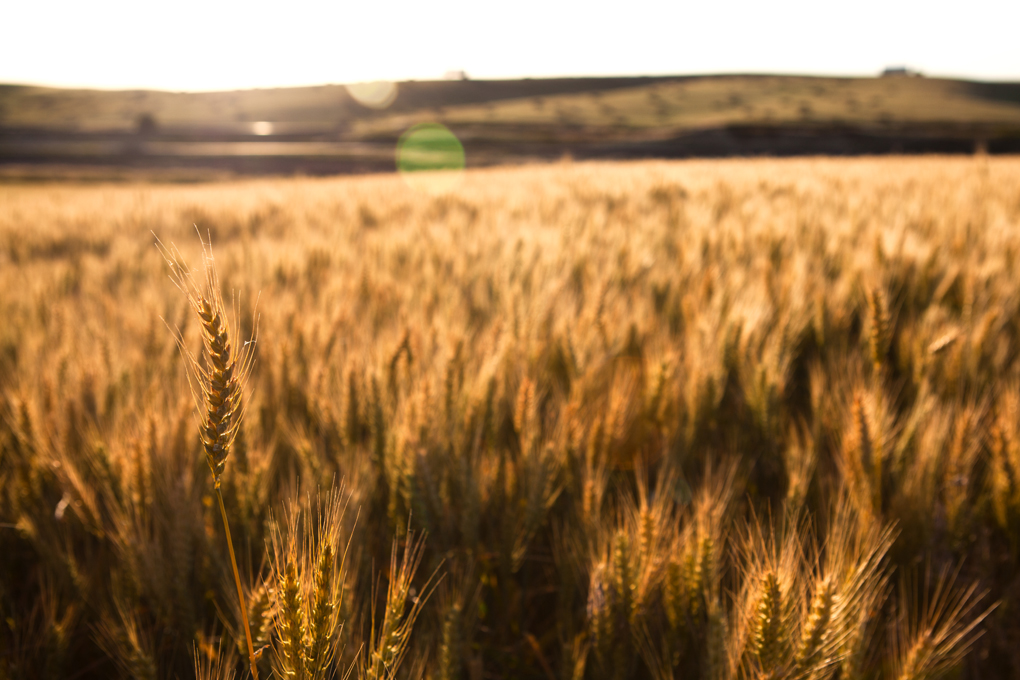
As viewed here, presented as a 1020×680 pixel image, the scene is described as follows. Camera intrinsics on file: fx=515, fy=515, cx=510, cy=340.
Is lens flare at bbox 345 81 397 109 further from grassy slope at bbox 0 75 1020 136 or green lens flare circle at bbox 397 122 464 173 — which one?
green lens flare circle at bbox 397 122 464 173

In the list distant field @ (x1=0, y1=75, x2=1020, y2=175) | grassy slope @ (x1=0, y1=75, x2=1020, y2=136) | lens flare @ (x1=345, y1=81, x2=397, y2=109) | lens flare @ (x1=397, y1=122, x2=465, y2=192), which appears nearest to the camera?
lens flare @ (x1=397, y1=122, x2=465, y2=192)

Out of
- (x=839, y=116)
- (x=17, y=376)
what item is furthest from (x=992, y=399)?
(x=839, y=116)

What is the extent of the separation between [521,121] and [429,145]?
13.1 meters

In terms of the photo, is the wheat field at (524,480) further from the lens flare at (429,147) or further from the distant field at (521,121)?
the lens flare at (429,147)

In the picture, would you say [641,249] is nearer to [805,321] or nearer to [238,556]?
[805,321]

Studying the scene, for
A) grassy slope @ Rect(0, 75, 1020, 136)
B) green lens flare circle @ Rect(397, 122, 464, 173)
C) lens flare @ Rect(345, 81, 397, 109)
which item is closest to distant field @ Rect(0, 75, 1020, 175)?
grassy slope @ Rect(0, 75, 1020, 136)

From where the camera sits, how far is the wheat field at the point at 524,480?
74 centimetres

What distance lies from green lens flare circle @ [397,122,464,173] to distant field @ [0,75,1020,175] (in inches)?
33.1

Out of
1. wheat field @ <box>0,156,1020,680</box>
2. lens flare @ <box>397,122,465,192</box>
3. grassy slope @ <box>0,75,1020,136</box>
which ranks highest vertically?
grassy slope @ <box>0,75,1020,136</box>

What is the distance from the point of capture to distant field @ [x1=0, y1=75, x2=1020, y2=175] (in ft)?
69.1

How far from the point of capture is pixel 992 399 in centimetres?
145

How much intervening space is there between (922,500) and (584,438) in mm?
680

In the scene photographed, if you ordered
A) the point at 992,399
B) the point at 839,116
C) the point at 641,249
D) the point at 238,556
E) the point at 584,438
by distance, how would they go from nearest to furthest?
the point at 238,556 → the point at 584,438 → the point at 992,399 → the point at 641,249 → the point at 839,116

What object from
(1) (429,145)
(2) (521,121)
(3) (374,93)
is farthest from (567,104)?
(1) (429,145)
